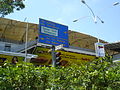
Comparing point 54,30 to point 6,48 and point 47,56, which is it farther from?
point 6,48

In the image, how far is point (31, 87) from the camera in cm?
248

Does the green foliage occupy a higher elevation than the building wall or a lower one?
lower

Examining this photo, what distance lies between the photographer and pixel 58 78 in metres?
2.70

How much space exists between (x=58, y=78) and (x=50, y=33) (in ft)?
40.3

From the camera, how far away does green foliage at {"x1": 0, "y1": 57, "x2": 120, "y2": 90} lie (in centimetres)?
240

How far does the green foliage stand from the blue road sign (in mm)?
11651

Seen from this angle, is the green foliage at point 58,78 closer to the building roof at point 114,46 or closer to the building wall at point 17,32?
the building wall at point 17,32

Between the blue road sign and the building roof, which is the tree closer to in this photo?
the blue road sign

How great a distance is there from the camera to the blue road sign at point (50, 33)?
1445cm

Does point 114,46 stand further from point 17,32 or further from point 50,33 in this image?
point 17,32

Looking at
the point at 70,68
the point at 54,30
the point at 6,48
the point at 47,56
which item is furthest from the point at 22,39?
the point at 70,68

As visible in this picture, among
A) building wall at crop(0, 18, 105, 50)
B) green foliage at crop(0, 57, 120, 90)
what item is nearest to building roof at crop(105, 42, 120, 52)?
building wall at crop(0, 18, 105, 50)

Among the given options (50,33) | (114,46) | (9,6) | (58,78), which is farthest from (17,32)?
(58,78)

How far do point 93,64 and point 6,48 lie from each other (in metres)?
19.3
